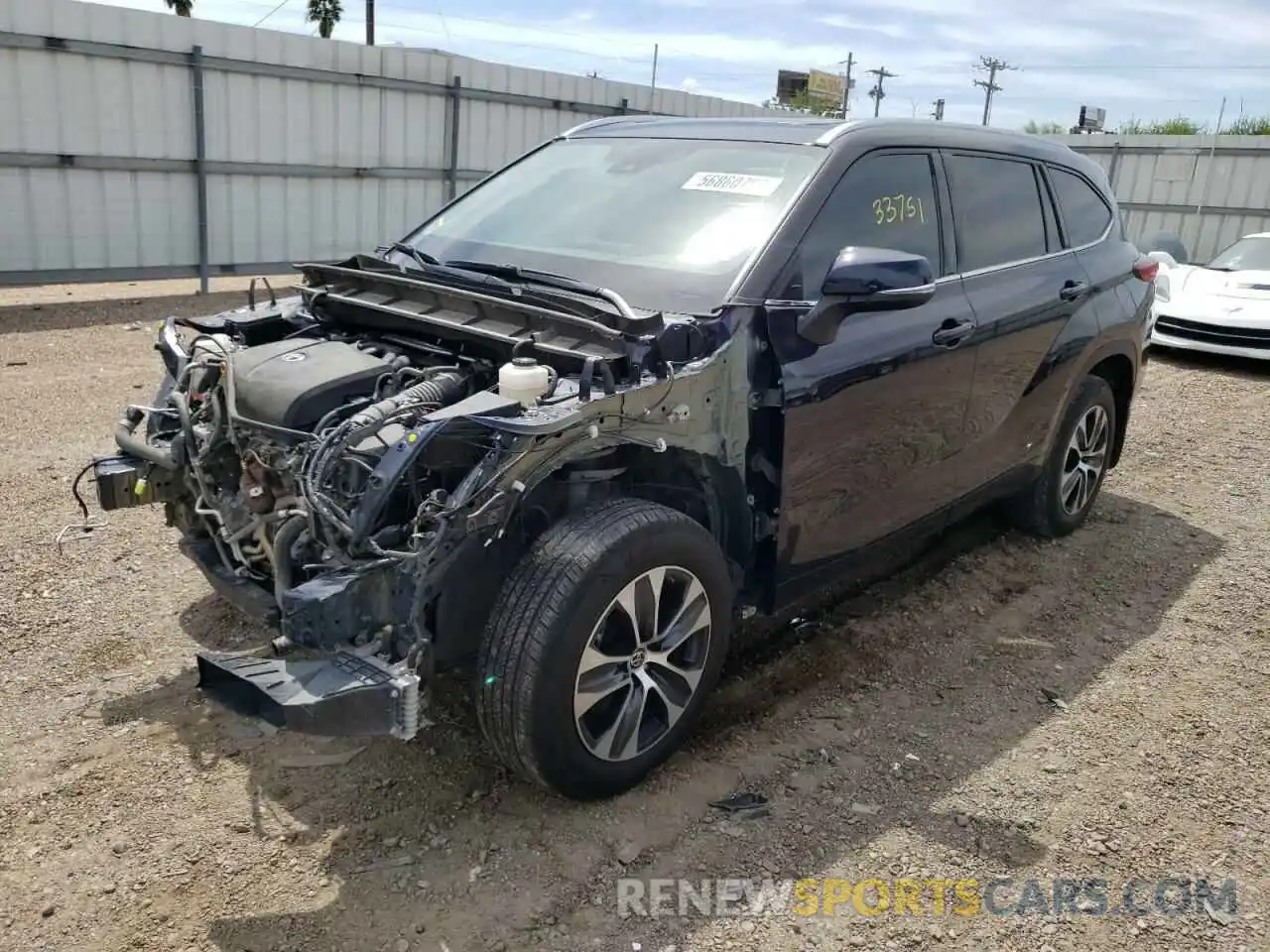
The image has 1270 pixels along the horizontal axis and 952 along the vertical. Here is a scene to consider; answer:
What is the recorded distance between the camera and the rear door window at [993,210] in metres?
4.21

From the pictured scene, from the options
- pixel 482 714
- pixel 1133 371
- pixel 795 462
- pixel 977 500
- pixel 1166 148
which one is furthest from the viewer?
pixel 1166 148

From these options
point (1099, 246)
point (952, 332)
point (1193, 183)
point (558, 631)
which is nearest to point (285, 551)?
point (558, 631)

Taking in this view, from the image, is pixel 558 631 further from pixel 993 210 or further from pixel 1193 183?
pixel 1193 183

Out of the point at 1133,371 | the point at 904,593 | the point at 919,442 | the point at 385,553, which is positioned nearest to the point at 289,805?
the point at 385,553

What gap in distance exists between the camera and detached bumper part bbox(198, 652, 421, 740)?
2.54m

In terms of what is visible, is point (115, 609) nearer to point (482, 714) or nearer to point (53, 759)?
point (53, 759)

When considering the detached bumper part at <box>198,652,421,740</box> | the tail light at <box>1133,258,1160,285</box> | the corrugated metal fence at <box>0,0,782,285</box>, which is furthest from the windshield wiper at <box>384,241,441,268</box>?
the corrugated metal fence at <box>0,0,782,285</box>

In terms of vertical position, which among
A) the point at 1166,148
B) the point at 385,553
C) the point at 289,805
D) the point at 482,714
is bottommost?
the point at 289,805

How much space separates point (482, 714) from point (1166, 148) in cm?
1769

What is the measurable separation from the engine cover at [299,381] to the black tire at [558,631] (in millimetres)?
795

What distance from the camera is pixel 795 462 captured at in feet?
11.3
